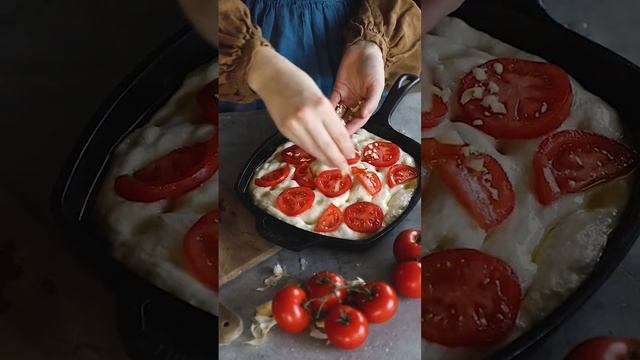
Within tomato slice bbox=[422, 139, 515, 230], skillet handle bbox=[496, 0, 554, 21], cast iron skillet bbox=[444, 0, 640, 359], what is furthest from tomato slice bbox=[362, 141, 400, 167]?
skillet handle bbox=[496, 0, 554, 21]

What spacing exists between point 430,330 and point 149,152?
0.46 metres

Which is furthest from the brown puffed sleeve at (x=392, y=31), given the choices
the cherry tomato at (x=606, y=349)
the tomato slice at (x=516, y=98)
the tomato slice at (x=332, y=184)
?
the cherry tomato at (x=606, y=349)

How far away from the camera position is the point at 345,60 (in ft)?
2.70

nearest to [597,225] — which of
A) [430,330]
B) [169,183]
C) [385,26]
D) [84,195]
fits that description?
[430,330]

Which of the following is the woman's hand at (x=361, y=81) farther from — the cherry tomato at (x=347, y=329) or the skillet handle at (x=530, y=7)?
the skillet handle at (x=530, y=7)

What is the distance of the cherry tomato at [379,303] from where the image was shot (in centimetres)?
81

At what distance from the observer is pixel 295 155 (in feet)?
2.69

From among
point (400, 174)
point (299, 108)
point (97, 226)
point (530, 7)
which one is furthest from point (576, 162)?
point (97, 226)

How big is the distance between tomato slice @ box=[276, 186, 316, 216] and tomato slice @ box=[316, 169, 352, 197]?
0.01 m

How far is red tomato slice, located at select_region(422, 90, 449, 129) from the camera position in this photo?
112 cm

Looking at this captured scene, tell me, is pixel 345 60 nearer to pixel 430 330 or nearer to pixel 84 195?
pixel 430 330

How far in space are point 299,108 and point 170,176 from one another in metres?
0.37

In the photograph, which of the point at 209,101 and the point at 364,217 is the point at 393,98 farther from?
the point at 209,101

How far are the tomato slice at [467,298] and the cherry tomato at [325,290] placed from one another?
0.58 feet
